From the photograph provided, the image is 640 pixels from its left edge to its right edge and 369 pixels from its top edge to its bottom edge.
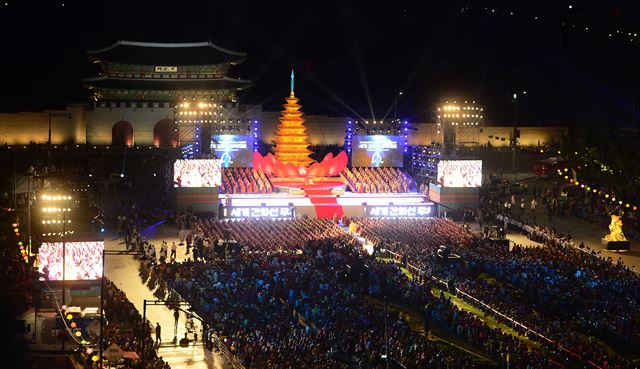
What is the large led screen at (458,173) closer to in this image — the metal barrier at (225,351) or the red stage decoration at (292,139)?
the red stage decoration at (292,139)

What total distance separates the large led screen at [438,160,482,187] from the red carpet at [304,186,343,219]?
6516 mm

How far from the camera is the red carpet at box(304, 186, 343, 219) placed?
6362cm

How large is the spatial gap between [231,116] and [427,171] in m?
15.7

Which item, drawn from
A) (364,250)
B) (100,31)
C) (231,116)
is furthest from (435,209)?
(100,31)

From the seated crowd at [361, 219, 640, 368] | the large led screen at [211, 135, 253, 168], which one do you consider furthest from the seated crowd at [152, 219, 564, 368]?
the large led screen at [211, 135, 253, 168]

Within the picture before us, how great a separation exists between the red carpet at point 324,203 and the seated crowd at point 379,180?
260 cm

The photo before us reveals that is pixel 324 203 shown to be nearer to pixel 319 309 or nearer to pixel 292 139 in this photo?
pixel 292 139

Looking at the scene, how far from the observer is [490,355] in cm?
3728

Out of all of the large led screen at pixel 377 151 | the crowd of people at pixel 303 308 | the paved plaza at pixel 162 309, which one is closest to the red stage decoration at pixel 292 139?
the large led screen at pixel 377 151

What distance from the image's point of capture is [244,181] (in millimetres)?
67750

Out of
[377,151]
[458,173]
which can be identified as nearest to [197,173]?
[458,173]

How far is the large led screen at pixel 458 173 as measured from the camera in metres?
66.2

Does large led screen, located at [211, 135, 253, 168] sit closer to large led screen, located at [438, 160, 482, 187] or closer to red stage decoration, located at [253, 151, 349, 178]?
red stage decoration, located at [253, 151, 349, 178]

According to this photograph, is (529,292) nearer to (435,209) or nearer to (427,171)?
(435,209)
